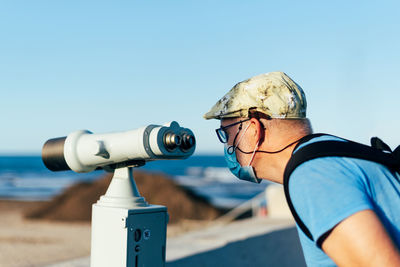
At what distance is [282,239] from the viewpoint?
4531 mm

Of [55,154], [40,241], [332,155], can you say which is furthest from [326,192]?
[40,241]

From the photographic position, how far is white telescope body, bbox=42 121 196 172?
1824 mm

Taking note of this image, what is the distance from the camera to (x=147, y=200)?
1308cm

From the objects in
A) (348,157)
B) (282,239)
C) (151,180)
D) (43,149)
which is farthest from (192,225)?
(348,157)

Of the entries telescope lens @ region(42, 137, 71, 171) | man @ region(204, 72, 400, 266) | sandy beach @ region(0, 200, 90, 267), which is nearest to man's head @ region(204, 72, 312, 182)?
man @ region(204, 72, 400, 266)

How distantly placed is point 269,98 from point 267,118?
0.08 meters

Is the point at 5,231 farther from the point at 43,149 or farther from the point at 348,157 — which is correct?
the point at 348,157

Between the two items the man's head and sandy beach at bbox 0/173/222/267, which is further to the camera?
sandy beach at bbox 0/173/222/267

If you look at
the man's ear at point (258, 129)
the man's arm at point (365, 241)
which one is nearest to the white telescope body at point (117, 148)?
the man's ear at point (258, 129)

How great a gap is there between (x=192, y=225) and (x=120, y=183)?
31.4ft

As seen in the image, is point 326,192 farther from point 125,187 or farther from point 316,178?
point 125,187

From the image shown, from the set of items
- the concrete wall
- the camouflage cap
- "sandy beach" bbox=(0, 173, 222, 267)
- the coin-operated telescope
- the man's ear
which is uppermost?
the camouflage cap

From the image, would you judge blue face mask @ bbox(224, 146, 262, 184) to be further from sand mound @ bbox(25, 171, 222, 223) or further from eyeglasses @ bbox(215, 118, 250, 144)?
sand mound @ bbox(25, 171, 222, 223)

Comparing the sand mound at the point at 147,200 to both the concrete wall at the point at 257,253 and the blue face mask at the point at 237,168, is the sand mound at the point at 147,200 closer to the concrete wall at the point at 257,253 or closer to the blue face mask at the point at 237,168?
the concrete wall at the point at 257,253
